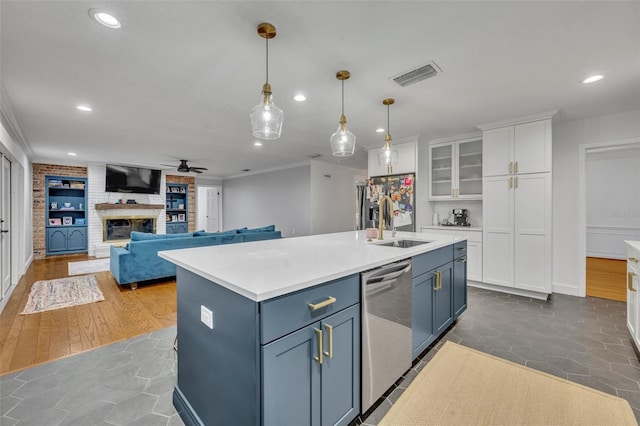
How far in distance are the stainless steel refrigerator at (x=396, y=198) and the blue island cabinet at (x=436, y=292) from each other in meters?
1.85

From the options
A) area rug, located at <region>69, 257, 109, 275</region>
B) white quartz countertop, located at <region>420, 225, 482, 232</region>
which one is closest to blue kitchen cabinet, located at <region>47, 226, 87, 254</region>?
area rug, located at <region>69, 257, 109, 275</region>

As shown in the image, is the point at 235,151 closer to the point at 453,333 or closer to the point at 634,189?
the point at 453,333

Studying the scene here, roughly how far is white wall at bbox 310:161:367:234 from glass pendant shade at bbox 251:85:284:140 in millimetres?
4975

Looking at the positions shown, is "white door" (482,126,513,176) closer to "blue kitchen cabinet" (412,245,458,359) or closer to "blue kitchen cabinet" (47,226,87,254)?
"blue kitchen cabinet" (412,245,458,359)

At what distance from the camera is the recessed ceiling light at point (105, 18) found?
168 cm

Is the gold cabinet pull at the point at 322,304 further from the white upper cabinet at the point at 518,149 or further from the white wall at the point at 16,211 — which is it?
the white wall at the point at 16,211

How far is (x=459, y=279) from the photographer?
108 inches

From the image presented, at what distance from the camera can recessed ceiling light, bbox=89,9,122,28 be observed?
1.68 metres

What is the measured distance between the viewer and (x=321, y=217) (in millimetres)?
7270

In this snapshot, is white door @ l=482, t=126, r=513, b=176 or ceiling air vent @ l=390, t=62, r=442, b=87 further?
white door @ l=482, t=126, r=513, b=176

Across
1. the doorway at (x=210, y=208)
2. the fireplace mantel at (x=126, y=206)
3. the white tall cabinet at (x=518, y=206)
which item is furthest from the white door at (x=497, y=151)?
the doorway at (x=210, y=208)

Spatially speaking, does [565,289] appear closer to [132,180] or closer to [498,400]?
[498,400]

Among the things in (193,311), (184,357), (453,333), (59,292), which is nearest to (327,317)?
(193,311)

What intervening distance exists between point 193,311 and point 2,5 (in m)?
2.12
